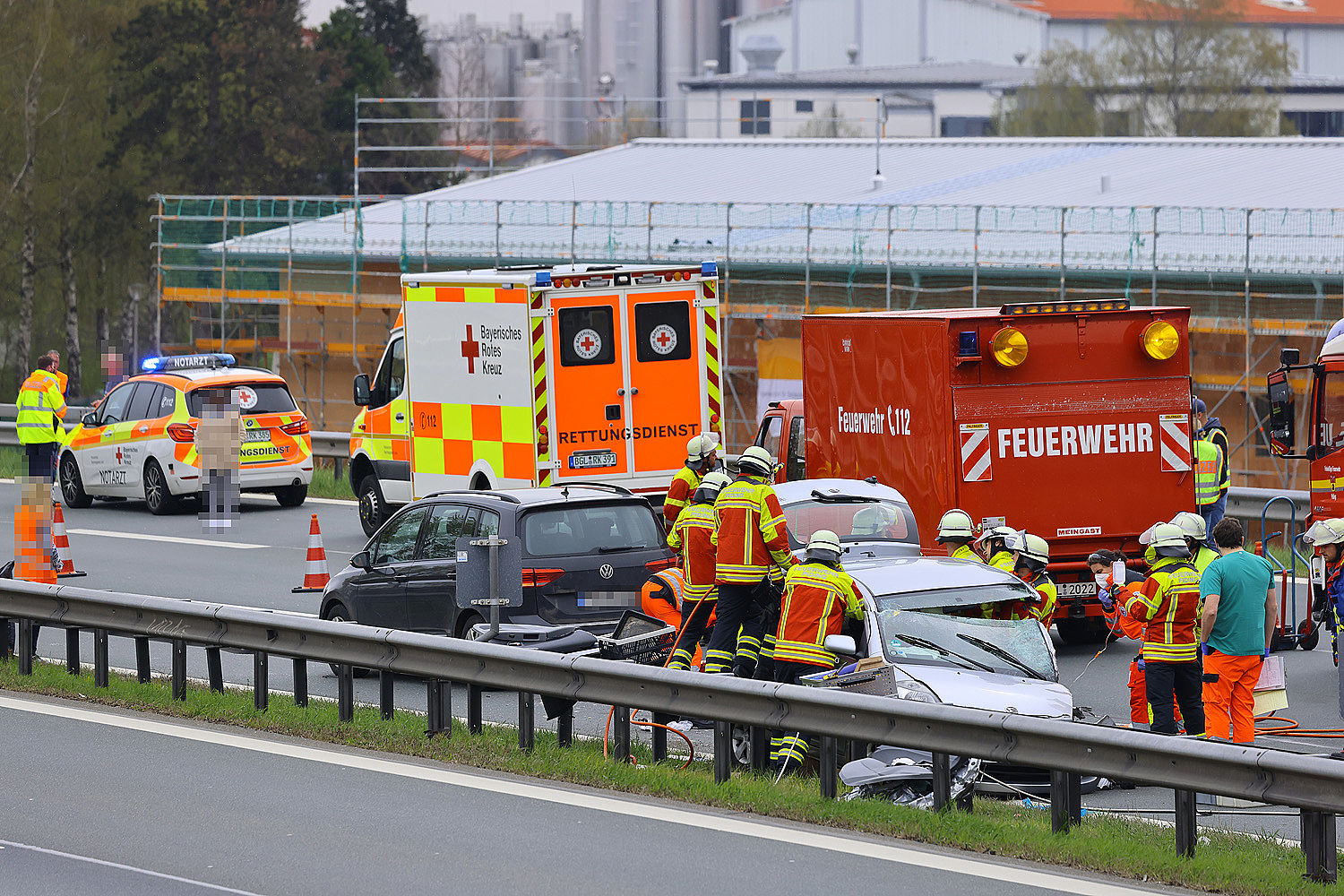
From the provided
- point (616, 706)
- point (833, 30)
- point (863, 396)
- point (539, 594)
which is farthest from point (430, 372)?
point (833, 30)

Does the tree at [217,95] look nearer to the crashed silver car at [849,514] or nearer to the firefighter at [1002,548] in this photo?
the crashed silver car at [849,514]

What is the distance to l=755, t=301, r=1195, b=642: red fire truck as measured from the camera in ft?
44.5

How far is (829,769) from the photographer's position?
8477 mm

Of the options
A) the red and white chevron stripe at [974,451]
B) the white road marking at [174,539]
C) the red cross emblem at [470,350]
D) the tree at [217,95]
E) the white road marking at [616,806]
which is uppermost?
the tree at [217,95]

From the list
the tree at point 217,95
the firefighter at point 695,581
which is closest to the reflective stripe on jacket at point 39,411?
the firefighter at point 695,581

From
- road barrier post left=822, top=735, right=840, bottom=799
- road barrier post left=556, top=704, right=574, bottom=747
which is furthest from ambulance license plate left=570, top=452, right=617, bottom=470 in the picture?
road barrier post left=822, top=735, right=840, bottom=799

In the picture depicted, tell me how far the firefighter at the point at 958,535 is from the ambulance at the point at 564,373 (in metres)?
5.63

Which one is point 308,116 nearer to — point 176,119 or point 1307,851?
point 176,119

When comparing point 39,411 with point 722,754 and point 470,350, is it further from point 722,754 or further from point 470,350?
point 722,754

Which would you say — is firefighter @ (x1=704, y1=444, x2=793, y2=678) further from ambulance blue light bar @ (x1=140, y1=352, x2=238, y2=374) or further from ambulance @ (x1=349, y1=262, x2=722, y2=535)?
ambulance blue light bar @ (x1=140, y1=352, x2=238, y2=374)

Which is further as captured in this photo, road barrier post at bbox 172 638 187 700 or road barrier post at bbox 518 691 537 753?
road barrier post at bbox 172 638 187 700

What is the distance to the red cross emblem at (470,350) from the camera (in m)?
17.2

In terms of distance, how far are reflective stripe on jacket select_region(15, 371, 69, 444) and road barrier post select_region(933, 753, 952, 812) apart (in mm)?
12143

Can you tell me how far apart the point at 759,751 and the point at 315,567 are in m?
7.78
